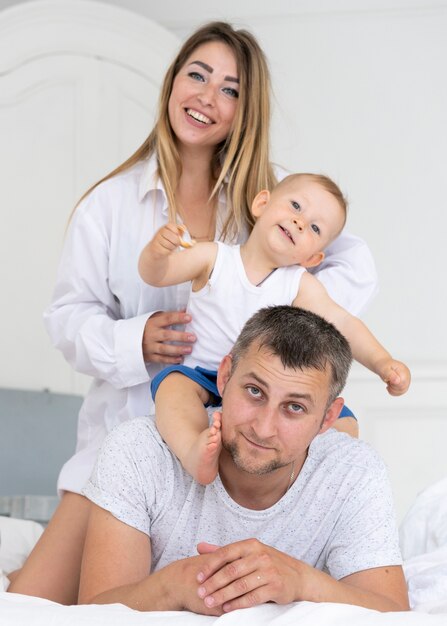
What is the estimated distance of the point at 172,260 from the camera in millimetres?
2111

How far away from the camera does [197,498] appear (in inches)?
72.3

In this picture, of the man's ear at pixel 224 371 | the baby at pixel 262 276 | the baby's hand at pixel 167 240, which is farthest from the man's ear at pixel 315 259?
the man's ear at pixel 224 371

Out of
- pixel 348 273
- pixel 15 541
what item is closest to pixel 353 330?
pixel 348 273

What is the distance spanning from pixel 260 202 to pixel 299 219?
0.14 m

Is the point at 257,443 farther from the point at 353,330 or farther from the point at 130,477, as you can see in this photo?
the point at 353,330

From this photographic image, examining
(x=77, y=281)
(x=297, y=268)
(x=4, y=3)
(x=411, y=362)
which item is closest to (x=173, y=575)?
(x=297, y=268)

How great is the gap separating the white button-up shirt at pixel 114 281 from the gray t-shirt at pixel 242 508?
54 centimetres

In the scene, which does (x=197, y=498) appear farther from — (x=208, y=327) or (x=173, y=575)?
(x=208, y=327)

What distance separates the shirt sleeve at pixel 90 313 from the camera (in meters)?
2.32

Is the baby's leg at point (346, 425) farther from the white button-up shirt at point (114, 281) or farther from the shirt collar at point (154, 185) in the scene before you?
the shirt collar at point (154, 185)

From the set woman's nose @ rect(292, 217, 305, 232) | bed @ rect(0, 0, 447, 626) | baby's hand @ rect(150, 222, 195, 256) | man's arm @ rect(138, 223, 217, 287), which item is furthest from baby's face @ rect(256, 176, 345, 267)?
bed @ rect(0, 0, 447, 626)

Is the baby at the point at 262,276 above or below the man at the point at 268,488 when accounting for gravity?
above

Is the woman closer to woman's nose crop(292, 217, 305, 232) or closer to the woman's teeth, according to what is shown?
the woman's teeth

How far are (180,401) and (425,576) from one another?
56cm
